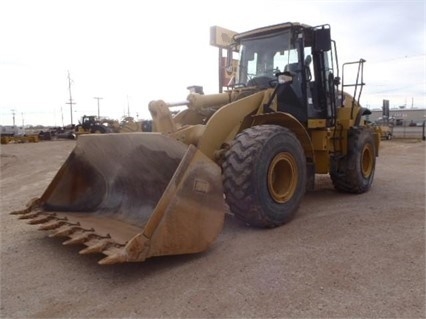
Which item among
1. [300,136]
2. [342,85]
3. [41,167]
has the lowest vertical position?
[41,167]

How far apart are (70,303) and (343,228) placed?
3.11 metres

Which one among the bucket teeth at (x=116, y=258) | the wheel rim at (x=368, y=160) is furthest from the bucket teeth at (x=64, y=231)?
the wheel rim at (x=368, y=160)

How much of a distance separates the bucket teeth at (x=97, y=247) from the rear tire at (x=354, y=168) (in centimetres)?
458

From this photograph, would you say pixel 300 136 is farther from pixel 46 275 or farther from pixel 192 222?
pixel 46 275

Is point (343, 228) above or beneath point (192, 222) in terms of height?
beneath

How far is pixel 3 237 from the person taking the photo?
4.91 m

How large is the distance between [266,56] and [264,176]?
2431 mm

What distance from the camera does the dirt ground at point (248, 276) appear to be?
2.99 m

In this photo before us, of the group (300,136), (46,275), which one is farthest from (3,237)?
(300,136)

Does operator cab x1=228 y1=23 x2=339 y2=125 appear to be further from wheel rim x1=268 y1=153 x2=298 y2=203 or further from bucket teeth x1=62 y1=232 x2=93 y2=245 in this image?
bucket teeth x1=62 y1=232 x2=93 y2=245

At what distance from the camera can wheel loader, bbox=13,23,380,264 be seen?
372 centimetres

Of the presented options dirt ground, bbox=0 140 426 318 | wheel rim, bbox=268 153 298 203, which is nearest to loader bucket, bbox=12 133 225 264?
dirt ground, bbox=0 140 426 318

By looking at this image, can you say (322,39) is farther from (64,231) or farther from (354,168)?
(64,231)

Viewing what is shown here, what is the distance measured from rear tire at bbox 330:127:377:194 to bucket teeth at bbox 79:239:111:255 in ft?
15.0
